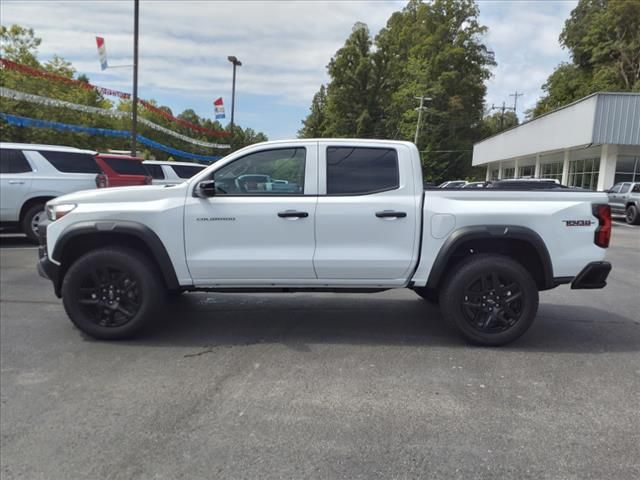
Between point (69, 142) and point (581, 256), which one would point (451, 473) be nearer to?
point (581, 256)

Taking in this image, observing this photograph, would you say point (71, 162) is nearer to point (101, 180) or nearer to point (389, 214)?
point (101, 180)

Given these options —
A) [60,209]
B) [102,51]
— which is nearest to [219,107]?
[102,51]

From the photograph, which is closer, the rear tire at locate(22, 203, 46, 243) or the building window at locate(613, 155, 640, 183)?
the rear tire at locate(22, 203, 46, 243)

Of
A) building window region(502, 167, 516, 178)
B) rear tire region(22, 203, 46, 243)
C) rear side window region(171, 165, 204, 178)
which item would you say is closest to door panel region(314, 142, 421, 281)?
rear tire region(22, 203, 46, 243)

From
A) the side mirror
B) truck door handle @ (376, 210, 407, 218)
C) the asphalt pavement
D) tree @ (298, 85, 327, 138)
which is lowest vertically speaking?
the asphalt pavement

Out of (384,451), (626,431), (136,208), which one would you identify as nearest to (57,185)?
(136,208)

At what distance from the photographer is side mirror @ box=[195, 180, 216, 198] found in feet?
14.5

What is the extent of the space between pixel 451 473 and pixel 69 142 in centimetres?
3123

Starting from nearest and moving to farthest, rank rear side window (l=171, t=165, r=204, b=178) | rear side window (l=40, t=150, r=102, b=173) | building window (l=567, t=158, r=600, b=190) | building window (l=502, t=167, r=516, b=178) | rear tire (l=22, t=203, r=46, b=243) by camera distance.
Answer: rear tire (l=22, t=203, r=46, b=243)
rear side window (l=40, t=150, r=102, b=173)
rear side window (l=171, t=165, r=204, b=178)
building window (l=567, t=158, r=600, b=190)
building window (l=502, t=167, r=516, b=178)

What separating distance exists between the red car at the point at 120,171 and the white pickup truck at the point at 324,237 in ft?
21.9

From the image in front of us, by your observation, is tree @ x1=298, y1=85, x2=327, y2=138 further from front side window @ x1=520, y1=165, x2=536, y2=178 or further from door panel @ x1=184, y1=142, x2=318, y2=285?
door panel @ x1=184, y1=142, x2=318, y2=285

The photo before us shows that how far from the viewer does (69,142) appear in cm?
2914

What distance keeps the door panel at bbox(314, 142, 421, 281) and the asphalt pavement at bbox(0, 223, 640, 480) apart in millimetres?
724

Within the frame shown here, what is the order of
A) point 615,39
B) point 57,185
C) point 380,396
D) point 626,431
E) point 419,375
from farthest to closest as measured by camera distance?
point 615,39
point 57,185
point 419,375
point 380,396
point 626,431
